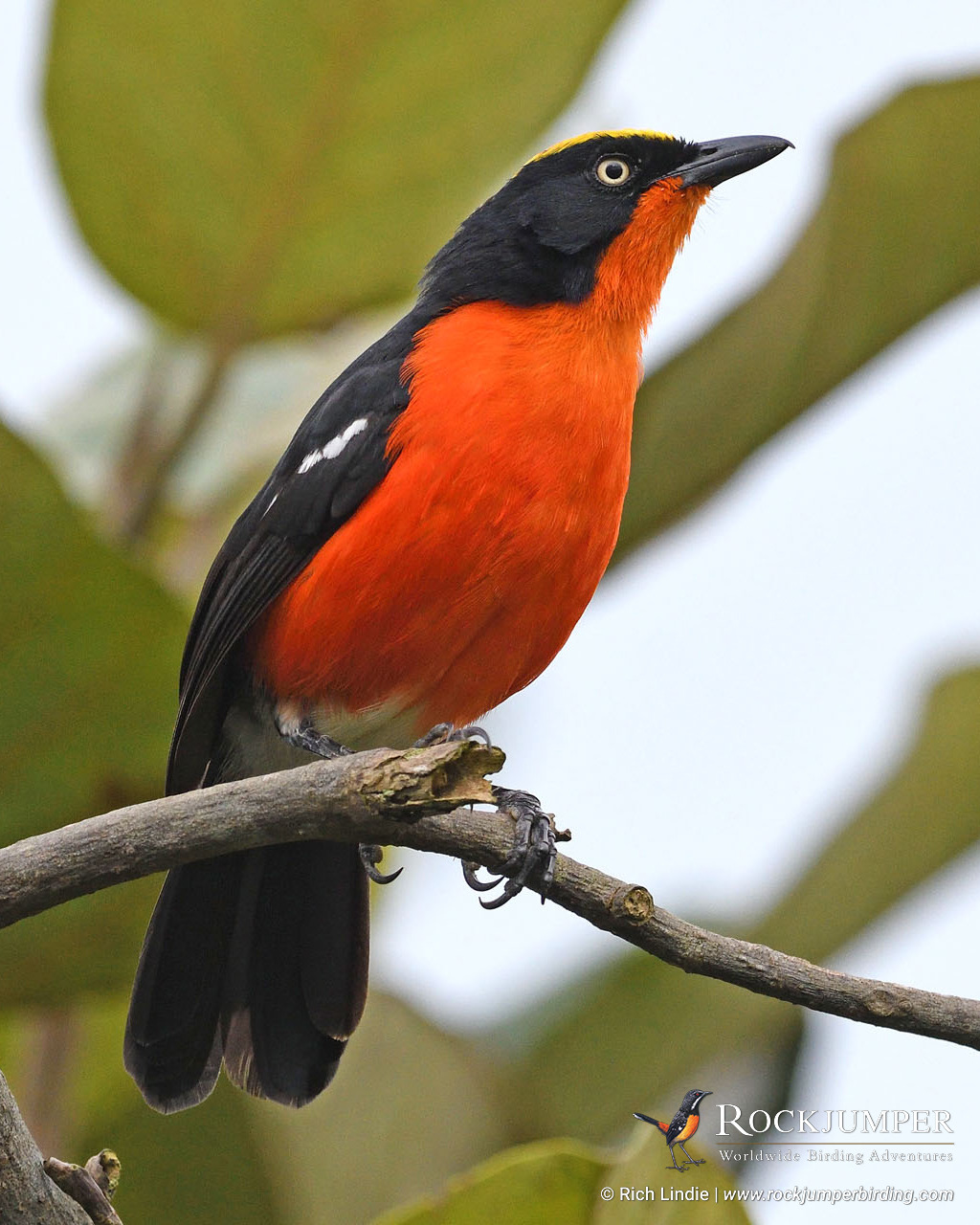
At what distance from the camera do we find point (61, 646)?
3217mm

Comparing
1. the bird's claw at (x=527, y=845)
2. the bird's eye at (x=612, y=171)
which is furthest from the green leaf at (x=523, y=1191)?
the bird's eye at (x=612, y=171)

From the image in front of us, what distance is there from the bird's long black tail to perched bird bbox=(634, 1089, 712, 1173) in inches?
36.0

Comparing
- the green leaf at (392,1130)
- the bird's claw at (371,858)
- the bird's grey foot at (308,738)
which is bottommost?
the green leaf at (392,1130)

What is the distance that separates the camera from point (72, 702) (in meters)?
3.27

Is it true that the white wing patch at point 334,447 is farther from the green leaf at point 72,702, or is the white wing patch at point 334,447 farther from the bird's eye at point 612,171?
the bird's eye at point 612,171

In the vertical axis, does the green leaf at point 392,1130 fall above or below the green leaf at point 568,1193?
above

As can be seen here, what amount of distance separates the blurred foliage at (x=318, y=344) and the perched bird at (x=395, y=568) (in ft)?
0.59

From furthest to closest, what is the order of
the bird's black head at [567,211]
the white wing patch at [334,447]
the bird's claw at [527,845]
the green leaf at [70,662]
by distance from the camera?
the bird's black head at [567,211], the white wing patch at [334,447], the green leaf at [70,662], the bird's claw at [527,845]

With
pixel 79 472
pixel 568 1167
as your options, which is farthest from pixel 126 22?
pixel 568 1167

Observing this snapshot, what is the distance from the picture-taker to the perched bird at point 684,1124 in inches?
103

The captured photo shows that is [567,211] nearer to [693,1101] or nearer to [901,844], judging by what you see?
[901,844]

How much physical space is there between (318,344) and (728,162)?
4.48 ft

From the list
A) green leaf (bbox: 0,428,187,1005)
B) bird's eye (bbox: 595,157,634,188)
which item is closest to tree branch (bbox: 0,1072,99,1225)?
green leaf (bbox: 0,428,187,1005)

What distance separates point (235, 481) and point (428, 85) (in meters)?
1.37
